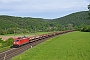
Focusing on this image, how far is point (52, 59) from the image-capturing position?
31531 mm

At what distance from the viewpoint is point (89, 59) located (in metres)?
30.5

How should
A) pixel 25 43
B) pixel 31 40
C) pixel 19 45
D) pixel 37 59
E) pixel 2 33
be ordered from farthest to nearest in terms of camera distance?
1. pixel 2 33
2. pixel 31 40
3. pixel 25 43
4. pixel 19 45
5. pixel 37 59

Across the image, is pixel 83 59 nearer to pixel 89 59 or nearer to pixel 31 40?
pixel 89 59

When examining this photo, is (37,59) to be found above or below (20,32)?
above

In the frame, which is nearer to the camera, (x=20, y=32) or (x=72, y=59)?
(x=72, y=59)

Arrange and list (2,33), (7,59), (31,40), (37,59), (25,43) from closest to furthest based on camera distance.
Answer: (37,59), (7,59), (25,43), (31,40), (2,33)

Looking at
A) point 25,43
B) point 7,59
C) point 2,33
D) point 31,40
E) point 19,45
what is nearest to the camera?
point 7,59

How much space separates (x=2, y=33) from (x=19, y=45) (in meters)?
94.5

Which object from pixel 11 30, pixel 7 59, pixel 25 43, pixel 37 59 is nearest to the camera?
pixel 37 59

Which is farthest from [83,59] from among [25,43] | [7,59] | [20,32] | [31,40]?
[20,32]

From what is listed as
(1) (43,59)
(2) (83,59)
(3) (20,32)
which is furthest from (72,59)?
(3) (20,32)

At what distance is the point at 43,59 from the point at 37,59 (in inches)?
41.7

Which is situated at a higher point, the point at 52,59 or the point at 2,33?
the point at 52,59

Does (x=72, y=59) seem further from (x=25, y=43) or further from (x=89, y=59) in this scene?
(x=25, y=43)
